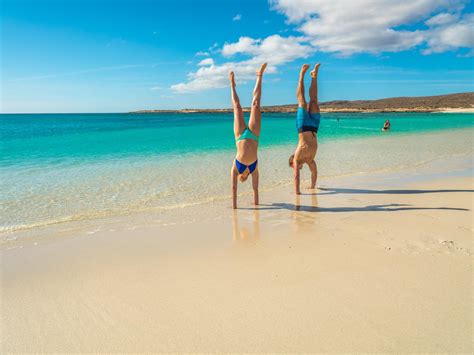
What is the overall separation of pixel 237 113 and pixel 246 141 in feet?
2.38

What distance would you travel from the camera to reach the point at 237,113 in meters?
7.38

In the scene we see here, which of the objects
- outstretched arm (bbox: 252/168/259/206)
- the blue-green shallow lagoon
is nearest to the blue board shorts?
outstretched arm (bbox: 252/168/259/206)

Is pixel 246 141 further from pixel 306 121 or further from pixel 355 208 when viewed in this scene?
pixel 355 208

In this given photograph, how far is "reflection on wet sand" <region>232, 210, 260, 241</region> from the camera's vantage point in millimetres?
5414

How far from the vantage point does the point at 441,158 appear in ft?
46.7

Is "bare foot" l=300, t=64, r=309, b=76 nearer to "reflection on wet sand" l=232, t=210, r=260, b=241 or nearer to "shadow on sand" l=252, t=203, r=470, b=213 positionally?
"shadow on sand" l=252, t=203, r=470, b=213

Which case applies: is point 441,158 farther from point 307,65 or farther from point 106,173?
point 106,173

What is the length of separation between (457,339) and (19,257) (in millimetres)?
5460

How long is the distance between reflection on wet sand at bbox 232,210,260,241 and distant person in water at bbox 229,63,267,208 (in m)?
0.86

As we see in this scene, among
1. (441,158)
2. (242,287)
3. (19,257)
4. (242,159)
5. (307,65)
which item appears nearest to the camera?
(242,287)

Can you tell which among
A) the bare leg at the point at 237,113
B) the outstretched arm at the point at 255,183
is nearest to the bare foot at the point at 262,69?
the bare leg at the point at 237,113

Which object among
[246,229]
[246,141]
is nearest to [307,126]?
[246,141]

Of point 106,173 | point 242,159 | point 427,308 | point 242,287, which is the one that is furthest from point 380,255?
point 106,173

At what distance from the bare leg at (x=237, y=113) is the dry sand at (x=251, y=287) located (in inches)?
85.7
